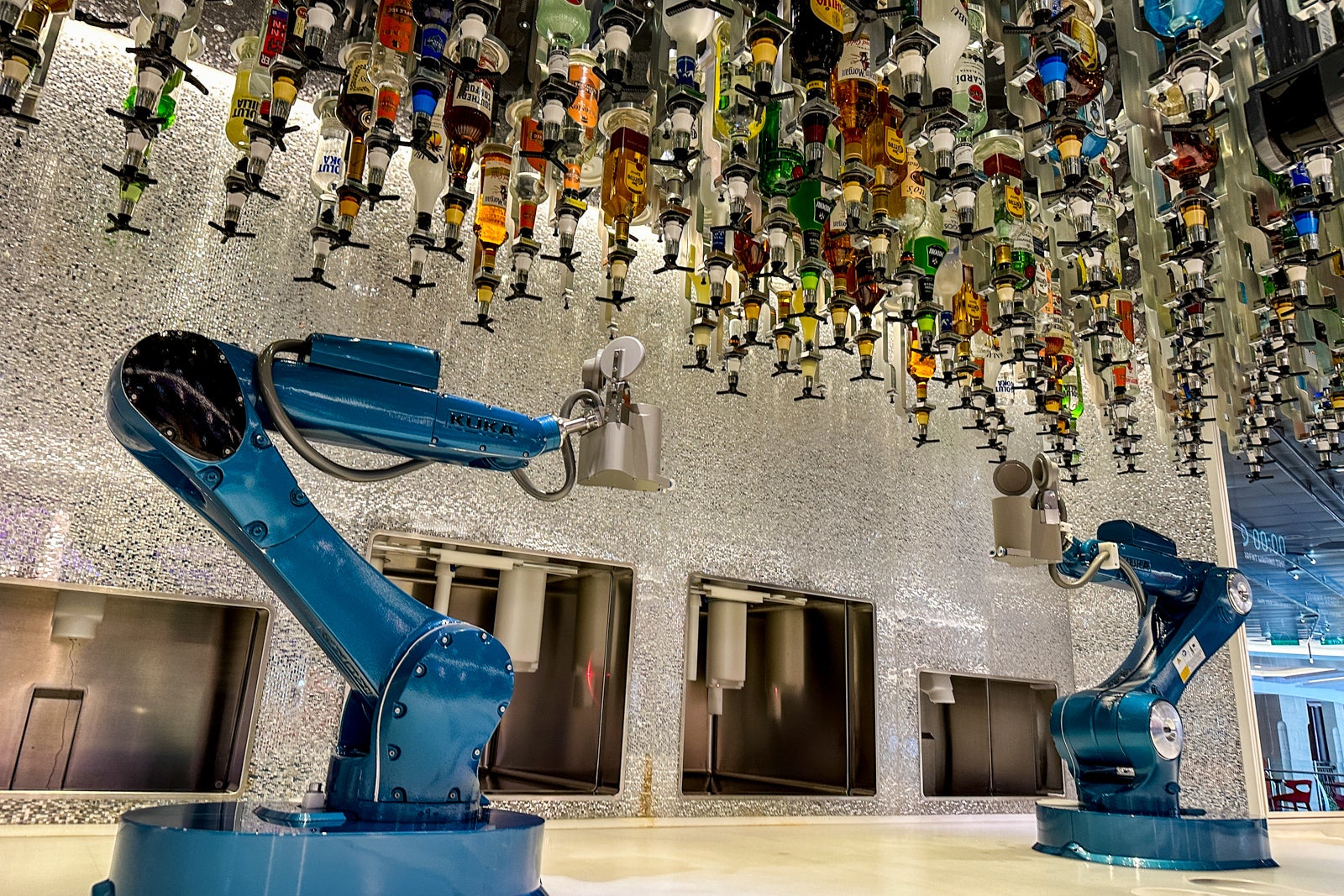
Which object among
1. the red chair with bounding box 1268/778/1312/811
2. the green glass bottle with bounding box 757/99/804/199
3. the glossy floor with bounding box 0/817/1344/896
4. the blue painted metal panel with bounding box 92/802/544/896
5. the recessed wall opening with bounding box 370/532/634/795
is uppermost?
the green glass bottle with bounding box 757/99/804/199

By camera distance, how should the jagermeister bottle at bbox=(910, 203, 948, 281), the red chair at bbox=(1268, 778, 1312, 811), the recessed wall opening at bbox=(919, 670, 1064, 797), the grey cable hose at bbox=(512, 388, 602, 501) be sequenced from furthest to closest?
the red chair at bbox=(1268, 778, 1312, 811) < the recessed wall opening at bbox=(919, 670, 1064, 797) < the jagermeister bottle at bbox=(910, 203, 948, 281) < the grey cable hose at bbox=(512, 388, 602, 501)

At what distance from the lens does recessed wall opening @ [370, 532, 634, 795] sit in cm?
309

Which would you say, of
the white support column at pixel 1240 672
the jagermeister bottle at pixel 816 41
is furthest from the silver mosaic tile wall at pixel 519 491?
the jagermeister bottle at pixel 816 41

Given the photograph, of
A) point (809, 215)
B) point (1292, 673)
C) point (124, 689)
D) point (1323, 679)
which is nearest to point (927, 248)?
point (809, 215)

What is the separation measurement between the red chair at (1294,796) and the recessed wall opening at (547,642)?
11.3 feet

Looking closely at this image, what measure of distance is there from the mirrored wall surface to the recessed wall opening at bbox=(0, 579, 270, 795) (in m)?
4.53

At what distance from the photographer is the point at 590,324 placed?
3.46 m

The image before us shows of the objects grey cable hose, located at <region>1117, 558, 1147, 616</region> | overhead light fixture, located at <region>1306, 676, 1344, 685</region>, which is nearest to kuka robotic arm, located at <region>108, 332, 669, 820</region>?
grey cable hose, located at <region>1117, 558, 1147, 616</region>

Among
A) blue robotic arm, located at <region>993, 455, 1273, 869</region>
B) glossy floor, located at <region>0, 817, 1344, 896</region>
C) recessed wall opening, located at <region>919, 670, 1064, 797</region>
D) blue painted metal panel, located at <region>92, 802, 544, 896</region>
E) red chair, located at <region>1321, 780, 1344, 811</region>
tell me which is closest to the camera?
blue painted metal panel, located at <region>92, 802, 544, 896</region>

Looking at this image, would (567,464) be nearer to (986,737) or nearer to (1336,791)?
(986,737)

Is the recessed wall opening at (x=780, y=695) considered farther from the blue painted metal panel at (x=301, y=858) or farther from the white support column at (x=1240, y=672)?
the blue painted metal panel at (x=301, y=858)

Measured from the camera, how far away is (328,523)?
4.53ft

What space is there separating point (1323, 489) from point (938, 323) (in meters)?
3.19

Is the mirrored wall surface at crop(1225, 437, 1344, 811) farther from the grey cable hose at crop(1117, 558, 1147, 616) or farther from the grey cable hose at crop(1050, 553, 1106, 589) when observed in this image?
the grey cable hose at crop(1050, 553, 1106, 589)
